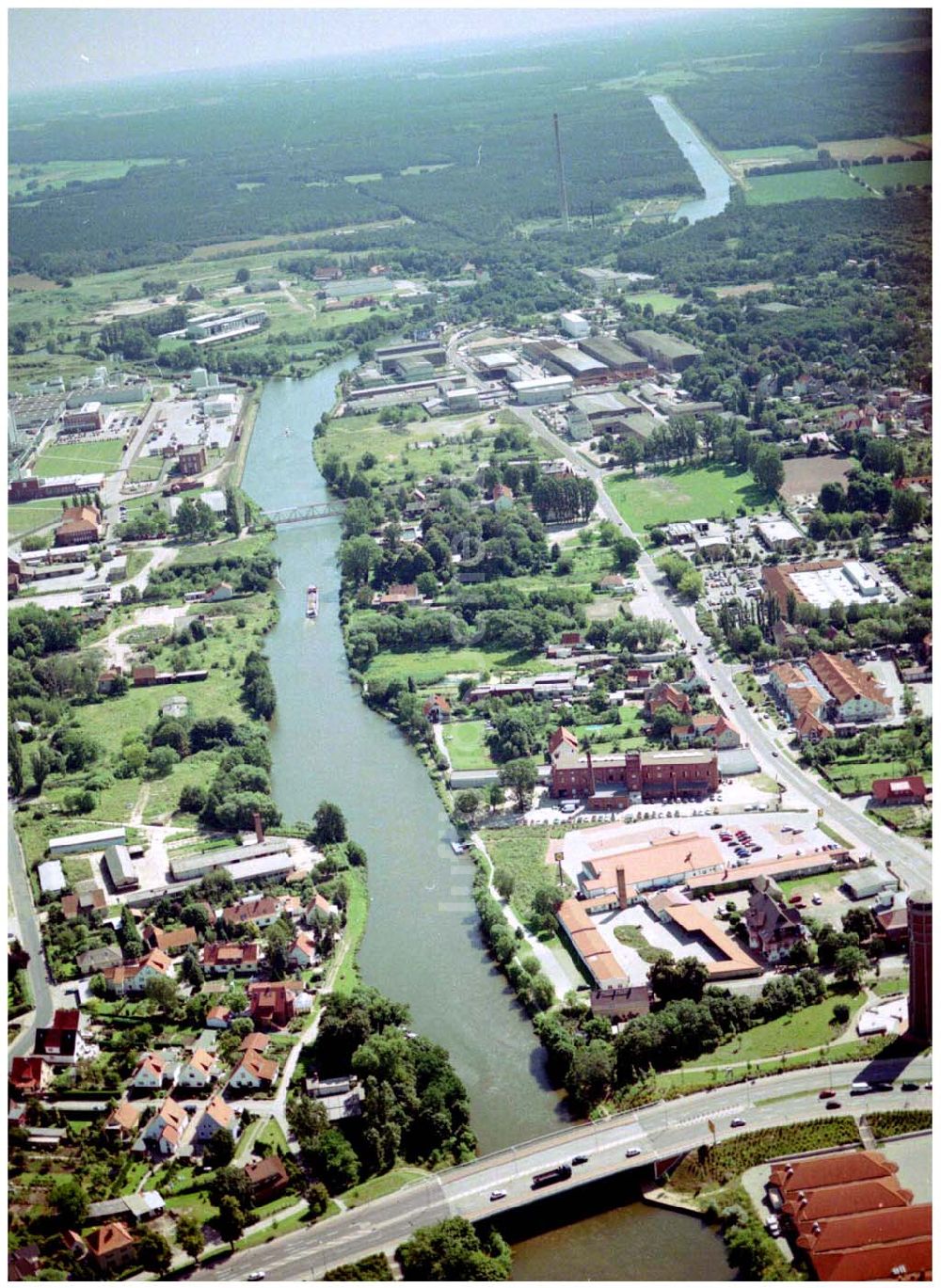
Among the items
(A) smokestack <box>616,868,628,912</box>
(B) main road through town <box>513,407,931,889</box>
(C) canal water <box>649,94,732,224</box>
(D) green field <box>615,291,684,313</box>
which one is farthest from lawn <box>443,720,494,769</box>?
(C) canal water <box>649,94,732,224</box>

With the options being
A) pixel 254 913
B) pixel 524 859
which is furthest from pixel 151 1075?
pixel 524 859

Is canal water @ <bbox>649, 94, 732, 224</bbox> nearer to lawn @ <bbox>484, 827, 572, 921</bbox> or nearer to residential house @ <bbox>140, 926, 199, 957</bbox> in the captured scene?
lawn @ <bbox>484, 827, 572, 921</bbox>

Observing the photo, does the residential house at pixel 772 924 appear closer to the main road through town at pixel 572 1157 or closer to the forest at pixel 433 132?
the main road through town at pixel 572 1157

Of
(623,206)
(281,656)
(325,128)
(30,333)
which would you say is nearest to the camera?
(281,656)

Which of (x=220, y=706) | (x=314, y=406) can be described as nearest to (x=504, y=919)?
(x=220, y=706)

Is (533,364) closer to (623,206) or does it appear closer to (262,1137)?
(623,206)

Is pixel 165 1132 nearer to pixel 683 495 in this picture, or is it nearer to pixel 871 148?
pixel 683 495
